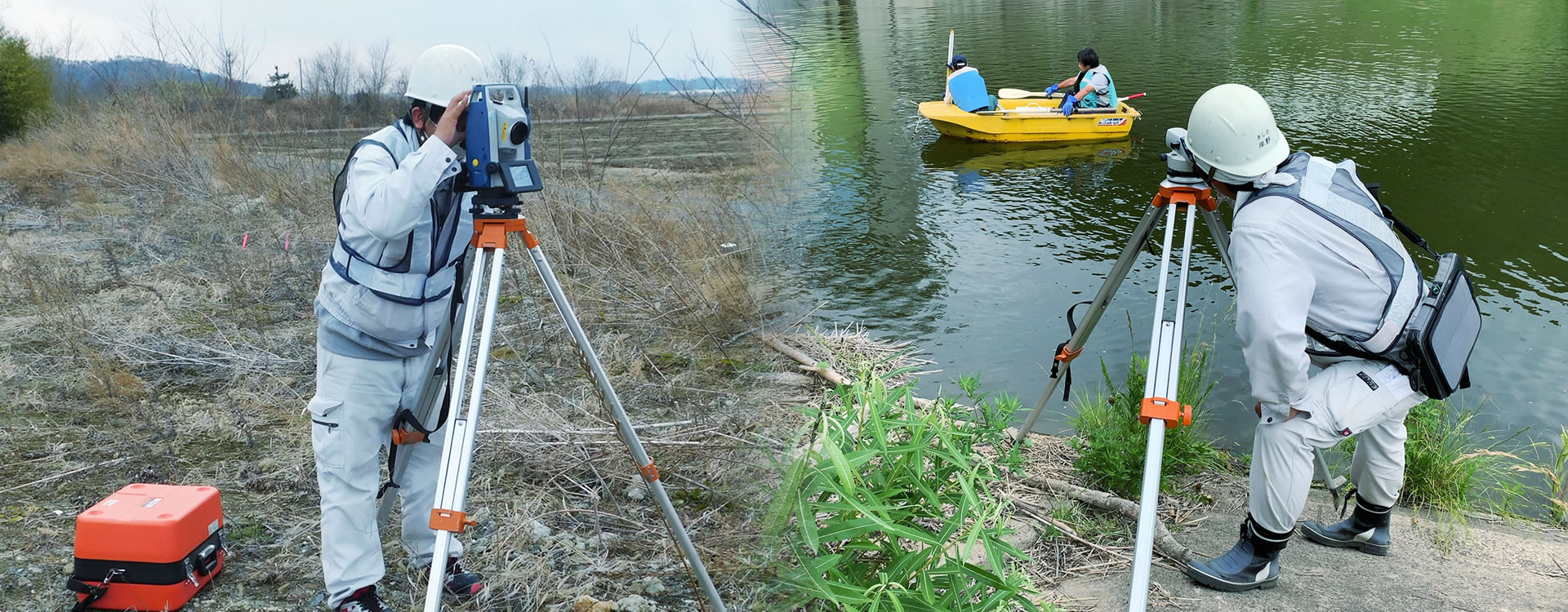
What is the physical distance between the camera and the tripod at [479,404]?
5.48 ft

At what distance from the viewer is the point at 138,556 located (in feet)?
8.83

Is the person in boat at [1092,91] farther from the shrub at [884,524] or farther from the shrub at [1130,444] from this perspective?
the shrub at [884,524]

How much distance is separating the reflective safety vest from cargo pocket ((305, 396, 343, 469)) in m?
0.23

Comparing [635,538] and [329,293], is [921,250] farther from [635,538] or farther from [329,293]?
[329,293]

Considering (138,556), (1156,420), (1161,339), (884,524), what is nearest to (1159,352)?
(1161,339)

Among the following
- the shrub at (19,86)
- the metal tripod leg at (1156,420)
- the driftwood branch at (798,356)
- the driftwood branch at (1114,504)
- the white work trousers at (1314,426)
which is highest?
the shrub at (19,86)

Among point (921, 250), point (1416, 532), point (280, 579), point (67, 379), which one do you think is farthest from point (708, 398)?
point (921, 250)

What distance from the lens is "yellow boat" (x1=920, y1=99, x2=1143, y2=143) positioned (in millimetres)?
12039

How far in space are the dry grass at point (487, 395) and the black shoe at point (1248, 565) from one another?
1.43 meters

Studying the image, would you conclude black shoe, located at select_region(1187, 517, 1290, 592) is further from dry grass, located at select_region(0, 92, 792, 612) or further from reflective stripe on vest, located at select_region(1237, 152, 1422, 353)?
dry grass, located at select_region(0, 92, 792, 612)

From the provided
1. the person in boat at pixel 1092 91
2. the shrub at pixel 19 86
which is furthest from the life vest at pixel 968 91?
the shrub at pixel 19 86

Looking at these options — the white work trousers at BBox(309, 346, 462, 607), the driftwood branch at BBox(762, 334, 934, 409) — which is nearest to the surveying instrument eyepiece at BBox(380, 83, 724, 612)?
the white work trousers at BBox(309, 346, 462, 607)

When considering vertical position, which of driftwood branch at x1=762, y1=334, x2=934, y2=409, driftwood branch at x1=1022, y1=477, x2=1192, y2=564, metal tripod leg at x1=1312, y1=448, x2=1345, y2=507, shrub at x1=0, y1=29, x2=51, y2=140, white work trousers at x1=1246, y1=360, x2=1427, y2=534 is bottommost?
driftwood branch at x1=1022, y1=477, x2=1192, y2=564

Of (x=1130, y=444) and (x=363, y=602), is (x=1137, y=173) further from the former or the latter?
(x=363, y=602)
